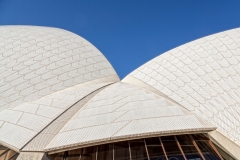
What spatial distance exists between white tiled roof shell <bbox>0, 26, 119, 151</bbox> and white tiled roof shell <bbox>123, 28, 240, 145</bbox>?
3.84 m

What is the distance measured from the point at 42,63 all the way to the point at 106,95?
684 cm

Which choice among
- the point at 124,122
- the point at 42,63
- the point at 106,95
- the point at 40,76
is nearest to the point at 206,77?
the point at 106,95

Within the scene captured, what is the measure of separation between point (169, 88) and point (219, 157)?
5.16 m

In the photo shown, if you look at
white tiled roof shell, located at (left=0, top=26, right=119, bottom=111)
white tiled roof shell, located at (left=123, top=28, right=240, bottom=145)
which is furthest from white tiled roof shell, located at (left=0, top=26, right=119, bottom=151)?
white tiled roof shell, located at (left=123, top=28, right=240, bottom=145)

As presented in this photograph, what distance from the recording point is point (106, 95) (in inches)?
475

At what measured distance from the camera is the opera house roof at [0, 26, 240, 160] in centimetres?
852

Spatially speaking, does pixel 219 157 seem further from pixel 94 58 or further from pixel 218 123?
pixel 94 58

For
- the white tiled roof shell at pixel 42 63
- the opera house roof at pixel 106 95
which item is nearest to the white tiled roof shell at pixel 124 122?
the opera house roof at pixel 106 95

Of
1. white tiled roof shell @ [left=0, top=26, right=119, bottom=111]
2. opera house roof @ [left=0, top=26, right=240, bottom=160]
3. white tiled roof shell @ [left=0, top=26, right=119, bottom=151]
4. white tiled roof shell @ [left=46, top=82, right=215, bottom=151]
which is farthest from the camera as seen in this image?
white tiled roof shell @ [left=0, top=26, right=119, bottom=111]

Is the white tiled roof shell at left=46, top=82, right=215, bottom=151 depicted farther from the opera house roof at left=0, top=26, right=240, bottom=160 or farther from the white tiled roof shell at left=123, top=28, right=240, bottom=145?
the white tiled roof shell at left=123, top=28, right=240, bottom=145

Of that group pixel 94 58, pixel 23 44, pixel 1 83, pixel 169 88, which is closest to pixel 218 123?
pixel 169 88

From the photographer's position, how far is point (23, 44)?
17.3m

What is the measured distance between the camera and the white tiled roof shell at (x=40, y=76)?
9.65m

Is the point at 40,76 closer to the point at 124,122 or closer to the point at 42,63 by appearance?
the point at 42,63
